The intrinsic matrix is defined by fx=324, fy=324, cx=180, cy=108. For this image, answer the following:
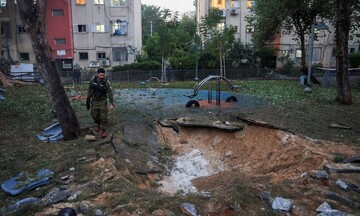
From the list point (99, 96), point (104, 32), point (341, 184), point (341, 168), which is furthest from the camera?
point (104, 32)

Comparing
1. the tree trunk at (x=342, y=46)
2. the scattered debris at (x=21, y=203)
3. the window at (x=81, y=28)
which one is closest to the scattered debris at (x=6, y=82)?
the window at (x=81, y=28)

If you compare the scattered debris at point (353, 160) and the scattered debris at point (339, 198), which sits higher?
the scattered debris at point (353, 160)

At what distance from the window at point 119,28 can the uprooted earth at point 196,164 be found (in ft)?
85.8

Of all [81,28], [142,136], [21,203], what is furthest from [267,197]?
[81,28]

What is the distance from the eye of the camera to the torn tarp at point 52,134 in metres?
9.37

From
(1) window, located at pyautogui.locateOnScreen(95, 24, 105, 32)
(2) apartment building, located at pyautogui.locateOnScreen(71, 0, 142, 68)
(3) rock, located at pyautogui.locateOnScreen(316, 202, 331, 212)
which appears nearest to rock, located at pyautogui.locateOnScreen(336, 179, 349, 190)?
(3) rock, located at pyautogui.locateOnScreen(316, 202, 331, 212)

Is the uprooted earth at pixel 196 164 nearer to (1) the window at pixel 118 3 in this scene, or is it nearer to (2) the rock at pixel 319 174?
(2) the rock at pixel 319 174

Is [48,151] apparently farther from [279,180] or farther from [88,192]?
[279,180]

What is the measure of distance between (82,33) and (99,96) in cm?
3049

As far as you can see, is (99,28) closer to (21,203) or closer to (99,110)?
(99,110)

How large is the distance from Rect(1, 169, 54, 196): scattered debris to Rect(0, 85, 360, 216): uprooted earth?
10cm

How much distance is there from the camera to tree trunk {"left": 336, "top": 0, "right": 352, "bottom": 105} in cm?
1341

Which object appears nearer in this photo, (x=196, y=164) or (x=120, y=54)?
(x=196, y=164)

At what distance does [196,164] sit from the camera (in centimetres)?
871
